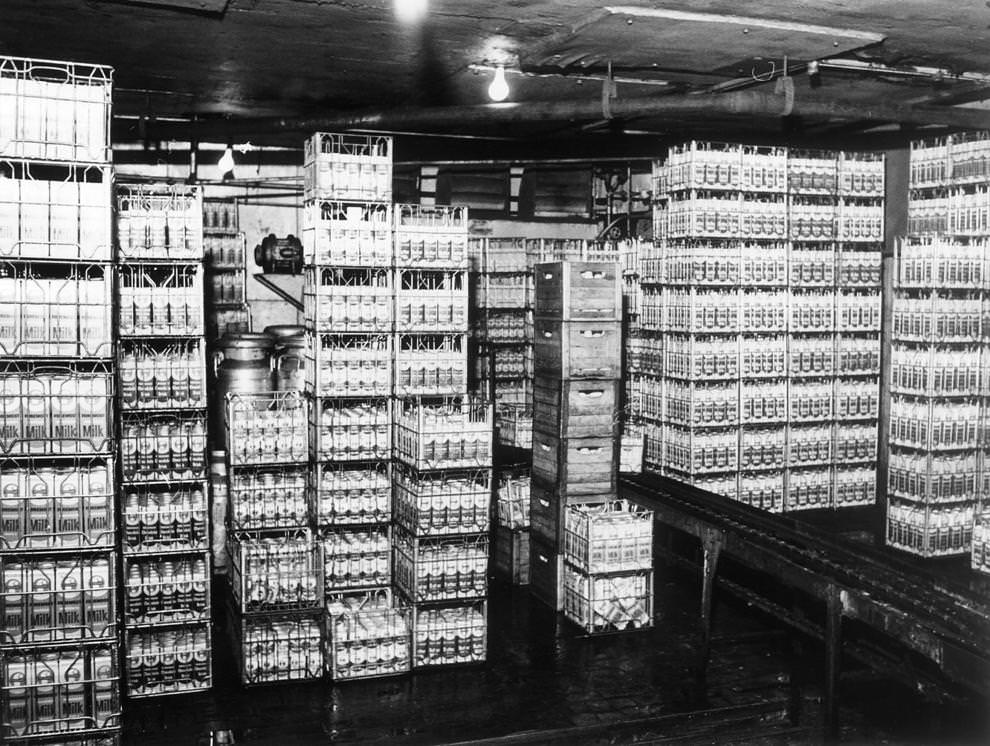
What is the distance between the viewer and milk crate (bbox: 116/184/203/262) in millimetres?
8969

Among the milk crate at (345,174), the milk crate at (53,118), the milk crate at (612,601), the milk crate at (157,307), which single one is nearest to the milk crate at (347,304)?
the milk crate at (345,174)

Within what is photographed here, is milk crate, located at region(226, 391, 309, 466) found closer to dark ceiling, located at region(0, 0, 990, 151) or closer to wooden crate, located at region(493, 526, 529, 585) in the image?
wooden crate, located at region(493, 526, 529, 585)

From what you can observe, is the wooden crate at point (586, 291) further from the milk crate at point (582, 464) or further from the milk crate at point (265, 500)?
Result: the milk crate at point (265, 500)

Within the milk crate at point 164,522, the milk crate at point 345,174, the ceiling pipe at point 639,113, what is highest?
the ceiling pipe at point 639,113

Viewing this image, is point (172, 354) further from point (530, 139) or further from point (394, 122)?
point (530, 139)

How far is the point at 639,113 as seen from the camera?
9828 mm

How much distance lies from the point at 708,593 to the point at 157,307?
5.81m

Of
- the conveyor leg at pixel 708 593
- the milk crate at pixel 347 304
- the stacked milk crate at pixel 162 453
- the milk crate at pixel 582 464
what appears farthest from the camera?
the milk crate at pixel 582 464

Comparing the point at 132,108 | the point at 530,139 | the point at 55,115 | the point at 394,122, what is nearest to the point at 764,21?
the point at 394,122

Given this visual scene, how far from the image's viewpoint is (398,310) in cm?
1011

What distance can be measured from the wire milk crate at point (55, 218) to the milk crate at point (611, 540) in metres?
5.35

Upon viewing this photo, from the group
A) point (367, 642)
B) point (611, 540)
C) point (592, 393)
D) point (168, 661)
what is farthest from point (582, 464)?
point (168, 661)

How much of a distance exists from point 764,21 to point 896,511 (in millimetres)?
6133

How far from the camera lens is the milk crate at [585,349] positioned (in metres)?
10.4
